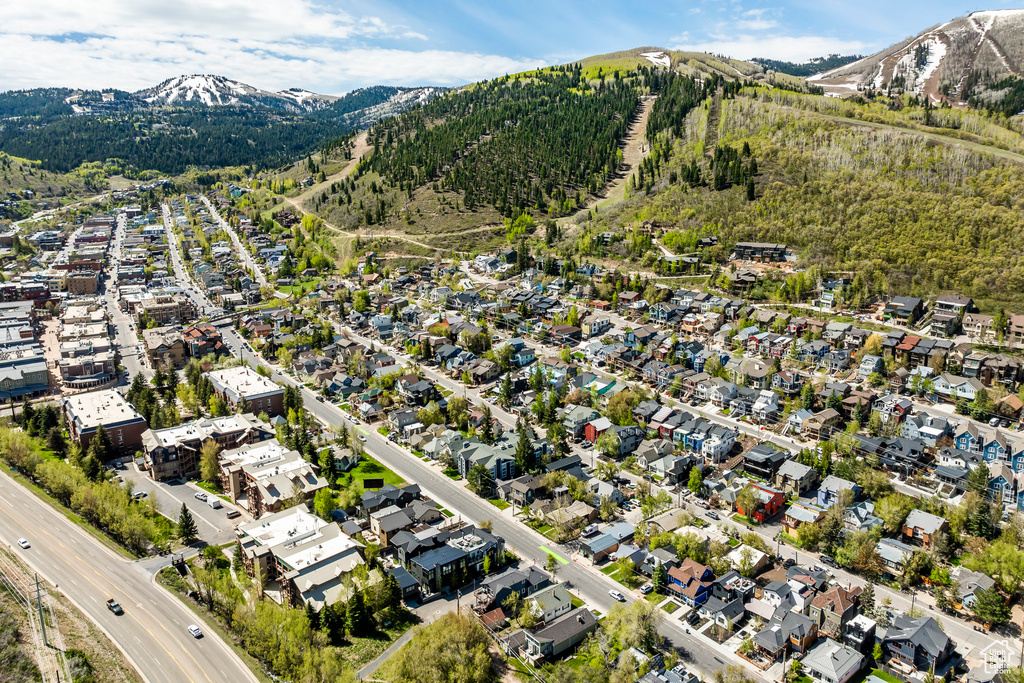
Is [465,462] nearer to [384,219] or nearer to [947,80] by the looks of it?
[384,219]

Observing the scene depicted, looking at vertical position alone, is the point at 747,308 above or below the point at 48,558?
above

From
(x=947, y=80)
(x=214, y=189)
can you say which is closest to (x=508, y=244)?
(x=214, y=189)

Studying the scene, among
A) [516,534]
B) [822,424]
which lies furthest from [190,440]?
[822,424]

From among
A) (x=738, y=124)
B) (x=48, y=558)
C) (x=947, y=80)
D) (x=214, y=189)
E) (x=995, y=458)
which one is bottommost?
(x=48, y=558)

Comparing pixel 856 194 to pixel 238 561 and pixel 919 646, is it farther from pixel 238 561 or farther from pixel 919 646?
pixel 238 561

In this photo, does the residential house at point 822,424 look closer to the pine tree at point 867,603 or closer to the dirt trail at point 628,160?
the pine tree at point 867,603

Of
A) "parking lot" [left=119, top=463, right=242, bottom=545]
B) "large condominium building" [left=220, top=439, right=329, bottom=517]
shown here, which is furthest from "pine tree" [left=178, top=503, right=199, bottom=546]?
"large condominium building" [left=220, top=439, right=329, bottom=517]

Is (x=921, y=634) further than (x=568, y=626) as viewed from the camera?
No
